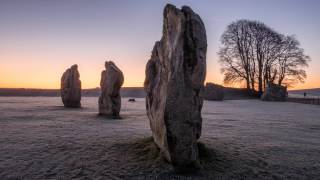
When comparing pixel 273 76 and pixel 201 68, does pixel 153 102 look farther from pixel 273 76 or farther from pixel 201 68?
pixel 273 76

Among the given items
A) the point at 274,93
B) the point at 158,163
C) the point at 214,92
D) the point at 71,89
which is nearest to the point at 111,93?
the point at 71,89

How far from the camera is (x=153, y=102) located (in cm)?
705

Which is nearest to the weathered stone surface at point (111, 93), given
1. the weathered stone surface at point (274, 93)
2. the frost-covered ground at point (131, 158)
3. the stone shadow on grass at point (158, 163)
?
the frost-covered ground at point (131, 158)

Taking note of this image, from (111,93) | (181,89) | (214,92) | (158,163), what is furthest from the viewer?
(214,92)

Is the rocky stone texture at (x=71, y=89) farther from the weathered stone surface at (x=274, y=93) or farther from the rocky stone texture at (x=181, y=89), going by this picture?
the weathered stone surface at (x=274, y=93)

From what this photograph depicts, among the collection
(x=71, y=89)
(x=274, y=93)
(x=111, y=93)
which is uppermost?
(x=274, y=93)

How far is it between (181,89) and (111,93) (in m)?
10.7

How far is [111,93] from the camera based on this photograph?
643 inches

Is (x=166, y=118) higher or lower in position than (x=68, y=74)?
lower

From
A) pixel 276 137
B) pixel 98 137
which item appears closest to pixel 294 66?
pixel 276 137

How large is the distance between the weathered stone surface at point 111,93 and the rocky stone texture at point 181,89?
9600 millimetres

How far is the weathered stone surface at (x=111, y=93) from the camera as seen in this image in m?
16.1

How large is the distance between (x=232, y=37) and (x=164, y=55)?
38586 millimetres

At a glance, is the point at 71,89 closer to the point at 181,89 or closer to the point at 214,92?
the point at 181,89
